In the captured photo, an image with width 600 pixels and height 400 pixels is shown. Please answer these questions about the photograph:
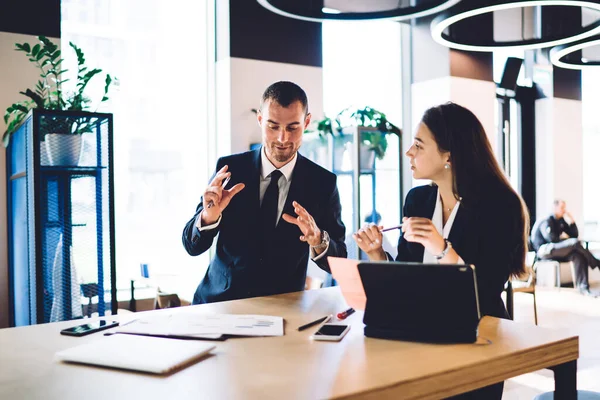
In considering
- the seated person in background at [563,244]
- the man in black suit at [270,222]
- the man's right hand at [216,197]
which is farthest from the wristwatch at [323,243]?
the seated person in background at [563,244]

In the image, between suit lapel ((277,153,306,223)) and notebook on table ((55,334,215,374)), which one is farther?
suit lapel ((277,153,306,223))

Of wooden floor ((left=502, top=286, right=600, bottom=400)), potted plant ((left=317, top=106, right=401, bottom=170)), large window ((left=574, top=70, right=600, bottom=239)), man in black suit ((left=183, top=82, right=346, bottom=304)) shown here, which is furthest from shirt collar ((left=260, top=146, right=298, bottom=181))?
large window ((left=574, top=70, right=600, bottom=239))

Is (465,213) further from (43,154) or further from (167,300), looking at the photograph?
(167,300)

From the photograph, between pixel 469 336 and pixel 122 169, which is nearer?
pixel 469 336

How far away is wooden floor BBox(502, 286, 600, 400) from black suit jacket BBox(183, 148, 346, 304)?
2157 millimetres

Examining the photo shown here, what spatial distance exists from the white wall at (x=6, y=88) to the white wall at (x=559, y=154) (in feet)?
23.6

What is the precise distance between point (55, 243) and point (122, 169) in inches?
79.7

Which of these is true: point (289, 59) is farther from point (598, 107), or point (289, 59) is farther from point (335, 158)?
point (598, 107)

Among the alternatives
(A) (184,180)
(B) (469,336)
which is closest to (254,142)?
(A) (184,180)

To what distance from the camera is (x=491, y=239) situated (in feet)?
6.15

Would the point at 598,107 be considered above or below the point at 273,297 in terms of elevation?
above

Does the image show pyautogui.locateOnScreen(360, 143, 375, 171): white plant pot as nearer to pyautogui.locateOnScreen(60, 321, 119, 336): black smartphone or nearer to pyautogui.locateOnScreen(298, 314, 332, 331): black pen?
pyautogui.locateOnScreen(298, 314, 332, 331): black pen

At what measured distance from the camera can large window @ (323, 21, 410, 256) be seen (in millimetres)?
5090

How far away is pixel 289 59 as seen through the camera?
5773mm
